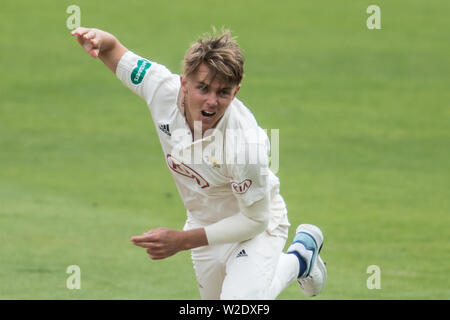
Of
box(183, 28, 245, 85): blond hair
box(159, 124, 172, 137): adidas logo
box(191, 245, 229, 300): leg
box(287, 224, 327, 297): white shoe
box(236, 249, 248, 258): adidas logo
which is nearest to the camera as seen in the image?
box(183, 28, 245, 85): blond hair

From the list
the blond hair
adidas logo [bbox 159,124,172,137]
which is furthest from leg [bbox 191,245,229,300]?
the blond hair

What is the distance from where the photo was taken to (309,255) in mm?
7422

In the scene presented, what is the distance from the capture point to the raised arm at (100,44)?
244 inches

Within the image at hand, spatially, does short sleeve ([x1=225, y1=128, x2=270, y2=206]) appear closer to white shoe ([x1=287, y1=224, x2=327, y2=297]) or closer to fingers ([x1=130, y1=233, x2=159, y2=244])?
fingers ([x1=130, y1=233, x2=159, y2=244])

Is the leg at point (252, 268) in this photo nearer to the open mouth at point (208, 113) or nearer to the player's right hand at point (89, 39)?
the open mouth at point (208, 113)

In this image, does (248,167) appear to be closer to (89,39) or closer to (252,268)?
(252,268)

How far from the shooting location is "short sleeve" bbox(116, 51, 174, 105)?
253 inches

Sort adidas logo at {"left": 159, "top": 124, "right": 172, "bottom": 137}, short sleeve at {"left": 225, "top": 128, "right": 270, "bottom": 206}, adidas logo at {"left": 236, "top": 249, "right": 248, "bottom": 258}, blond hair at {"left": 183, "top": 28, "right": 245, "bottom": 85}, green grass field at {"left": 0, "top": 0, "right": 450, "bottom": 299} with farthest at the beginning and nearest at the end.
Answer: green grass field at {"left": 0, "top": 0, "right": 450, "bottom": 299} → adidas logo at {"left": 236, "top": 249, "right": 248, "bottom": 258} → adidas logo at {"left": 159, "top": 124, "right": 172, "bottom": 137} → short sleeve at {"left": 225, "top": 128, "right": 270, "bottom": 206} → blond hair at {"left": 183, "top": 28, "right": 245, "bottom": 85}

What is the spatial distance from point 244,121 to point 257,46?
1440 centimetres

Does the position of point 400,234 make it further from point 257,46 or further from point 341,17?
point 341,17

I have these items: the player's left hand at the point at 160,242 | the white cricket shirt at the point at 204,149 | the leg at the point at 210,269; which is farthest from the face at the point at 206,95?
the leg at the point at 210,269

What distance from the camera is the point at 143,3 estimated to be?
22.4 metres

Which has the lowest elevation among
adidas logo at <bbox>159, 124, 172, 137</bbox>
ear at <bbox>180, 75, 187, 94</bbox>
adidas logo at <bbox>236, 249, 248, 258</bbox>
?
adidas logo at <bbox>236, 249, 248, 258</bbox>

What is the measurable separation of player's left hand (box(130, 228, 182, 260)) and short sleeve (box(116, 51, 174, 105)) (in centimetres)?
98
